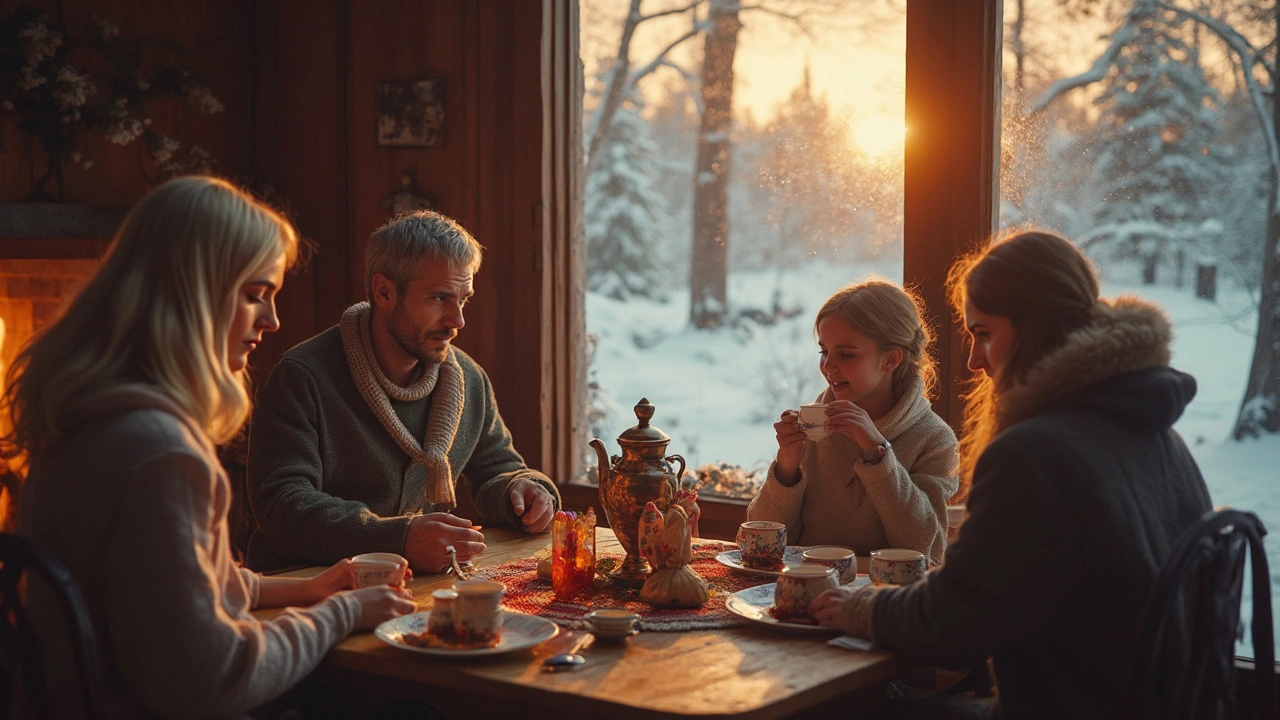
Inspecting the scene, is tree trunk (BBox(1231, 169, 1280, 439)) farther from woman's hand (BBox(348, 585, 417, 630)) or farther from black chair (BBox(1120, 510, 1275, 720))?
woman's hand (BBox(348, 585, 417, 630))

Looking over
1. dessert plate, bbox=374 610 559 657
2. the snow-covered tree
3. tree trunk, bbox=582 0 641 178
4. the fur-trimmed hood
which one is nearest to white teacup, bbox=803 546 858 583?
the fur-trimmed hood

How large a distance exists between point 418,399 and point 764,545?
3.08ft

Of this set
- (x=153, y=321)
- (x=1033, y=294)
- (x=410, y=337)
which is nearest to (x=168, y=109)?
(x=410, y=337)

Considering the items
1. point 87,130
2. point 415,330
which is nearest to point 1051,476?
point 415,330

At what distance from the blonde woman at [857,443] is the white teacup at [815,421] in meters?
0.02

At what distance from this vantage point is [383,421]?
8.45 ft

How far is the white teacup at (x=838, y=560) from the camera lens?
208cm

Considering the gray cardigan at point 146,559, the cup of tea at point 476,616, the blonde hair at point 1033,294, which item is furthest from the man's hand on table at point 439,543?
the blonde hair at point 1033,294

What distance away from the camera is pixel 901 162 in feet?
10.3

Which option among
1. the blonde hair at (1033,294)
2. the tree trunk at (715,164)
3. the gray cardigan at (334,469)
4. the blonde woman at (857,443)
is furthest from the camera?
the tree trunk at (715,164)

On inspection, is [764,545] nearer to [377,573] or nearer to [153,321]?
[377,573]

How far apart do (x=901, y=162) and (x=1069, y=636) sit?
175cm

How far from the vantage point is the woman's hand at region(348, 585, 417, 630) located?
1.81m

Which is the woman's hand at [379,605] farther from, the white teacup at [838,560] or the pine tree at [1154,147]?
the pine tree at [1154,147]
